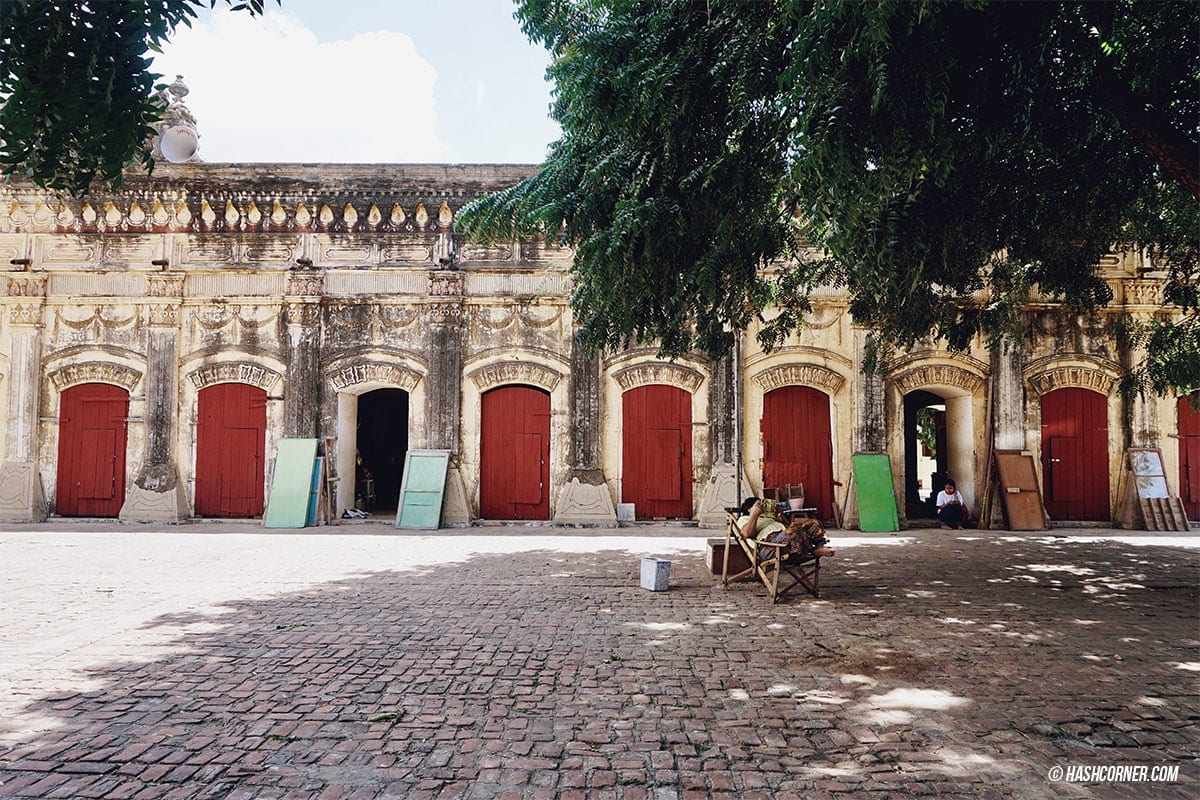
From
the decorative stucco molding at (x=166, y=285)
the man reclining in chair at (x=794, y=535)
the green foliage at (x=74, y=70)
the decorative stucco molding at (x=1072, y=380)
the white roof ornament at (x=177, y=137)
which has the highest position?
the white roof ornament at (x=177, y=137)

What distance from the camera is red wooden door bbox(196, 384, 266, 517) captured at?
41.5ft

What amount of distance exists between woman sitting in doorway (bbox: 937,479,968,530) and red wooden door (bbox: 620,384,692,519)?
15.0 ft

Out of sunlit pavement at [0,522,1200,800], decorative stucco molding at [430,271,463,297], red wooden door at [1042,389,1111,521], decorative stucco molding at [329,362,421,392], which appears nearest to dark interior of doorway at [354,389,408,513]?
decorative stucco molding at [329,362,421,392]

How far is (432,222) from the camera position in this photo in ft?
42.1

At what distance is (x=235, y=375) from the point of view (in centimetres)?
1263

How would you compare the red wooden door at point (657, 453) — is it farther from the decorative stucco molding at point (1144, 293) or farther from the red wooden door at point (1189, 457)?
the red wooden door at point (1189, 457)

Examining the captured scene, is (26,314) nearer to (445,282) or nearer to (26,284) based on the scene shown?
(26,284)

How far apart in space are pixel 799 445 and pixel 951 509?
2898 millimetres

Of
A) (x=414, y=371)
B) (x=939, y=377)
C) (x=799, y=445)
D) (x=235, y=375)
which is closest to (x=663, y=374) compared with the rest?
(x=799, y=445)


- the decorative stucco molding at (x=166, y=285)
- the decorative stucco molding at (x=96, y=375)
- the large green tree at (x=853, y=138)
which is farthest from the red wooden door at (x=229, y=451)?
the large green tree at (x=853, y=138)

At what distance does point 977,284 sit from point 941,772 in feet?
22.7

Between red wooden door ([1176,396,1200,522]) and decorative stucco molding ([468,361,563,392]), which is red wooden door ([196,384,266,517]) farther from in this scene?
red wooden door ([1176,396,1200,522])

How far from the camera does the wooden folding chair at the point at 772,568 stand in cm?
645

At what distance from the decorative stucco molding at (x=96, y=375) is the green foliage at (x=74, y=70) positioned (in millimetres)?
11361
